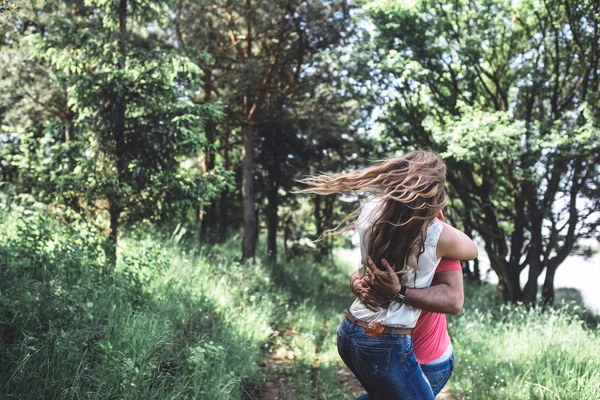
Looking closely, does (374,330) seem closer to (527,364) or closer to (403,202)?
(403,202)

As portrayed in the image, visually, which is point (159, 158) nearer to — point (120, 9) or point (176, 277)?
point (176, 277)

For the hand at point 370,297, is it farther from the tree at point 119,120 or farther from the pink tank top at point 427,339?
the tree at point 119,120

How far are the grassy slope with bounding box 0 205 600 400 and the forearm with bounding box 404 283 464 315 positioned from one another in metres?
2.21

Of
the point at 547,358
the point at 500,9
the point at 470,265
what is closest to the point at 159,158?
the point at 547,358

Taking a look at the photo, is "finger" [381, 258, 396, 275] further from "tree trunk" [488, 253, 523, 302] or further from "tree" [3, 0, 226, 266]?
"tree trunk" [488, 253, 523, 302]

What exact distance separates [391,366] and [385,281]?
39 cm

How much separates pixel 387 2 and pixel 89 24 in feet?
20.9

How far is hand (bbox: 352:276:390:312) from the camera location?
2.23 metres

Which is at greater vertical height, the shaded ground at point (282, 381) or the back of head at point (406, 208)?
the back of head at point (406, 208)

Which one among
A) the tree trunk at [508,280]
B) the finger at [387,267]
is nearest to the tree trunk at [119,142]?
the finger at [387,267]

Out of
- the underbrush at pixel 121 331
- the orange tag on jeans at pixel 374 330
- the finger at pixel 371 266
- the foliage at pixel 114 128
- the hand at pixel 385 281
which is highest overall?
the foliage at pixel 114 128

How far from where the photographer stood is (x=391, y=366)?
2141mm

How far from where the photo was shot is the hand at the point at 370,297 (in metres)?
Result: 2.23

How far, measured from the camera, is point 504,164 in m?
9.96
